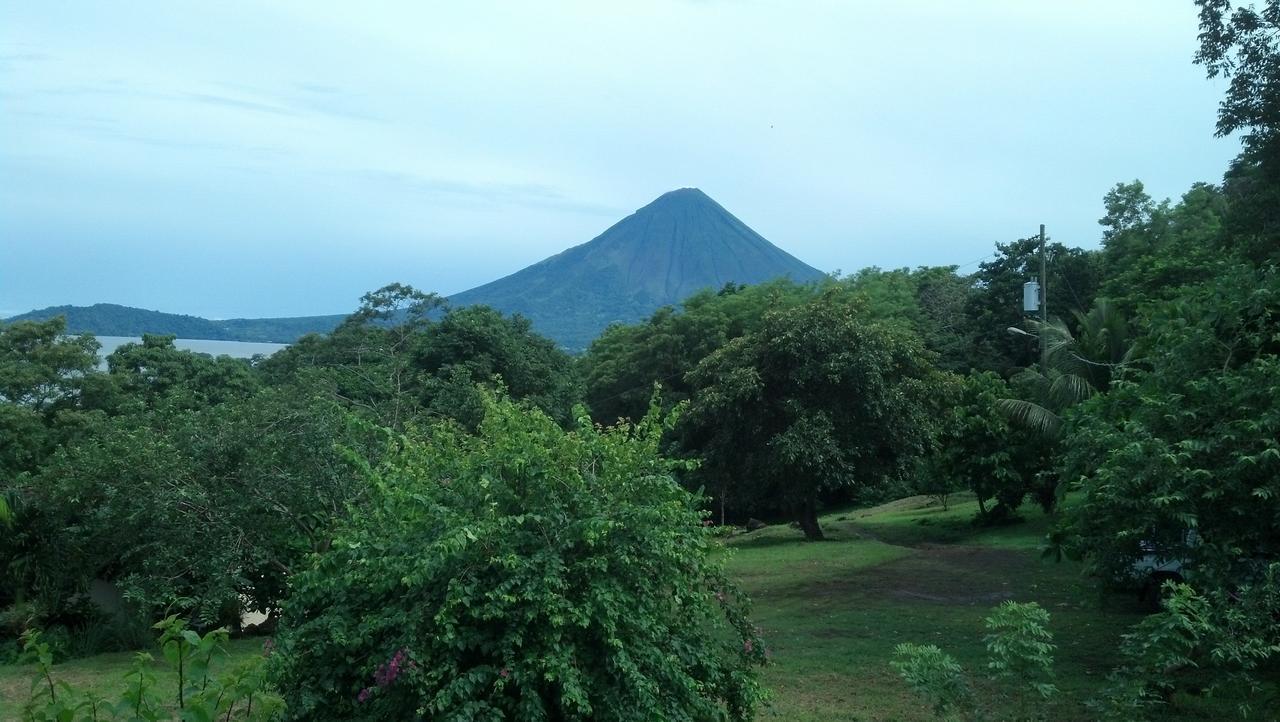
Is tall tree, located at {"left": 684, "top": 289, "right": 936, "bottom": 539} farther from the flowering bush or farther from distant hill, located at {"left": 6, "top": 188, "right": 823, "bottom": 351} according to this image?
distant hill, located at {"left": 6, "top": 188, "right": 823, "bottom": 351}

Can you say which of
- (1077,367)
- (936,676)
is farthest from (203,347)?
(936,676)

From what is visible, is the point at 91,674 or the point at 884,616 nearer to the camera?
the point at 91,674

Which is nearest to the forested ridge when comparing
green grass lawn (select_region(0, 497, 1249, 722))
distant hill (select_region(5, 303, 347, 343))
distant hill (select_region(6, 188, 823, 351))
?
green grass lawn (select_region(0, 497, 1249, 722))

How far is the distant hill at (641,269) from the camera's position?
438ft

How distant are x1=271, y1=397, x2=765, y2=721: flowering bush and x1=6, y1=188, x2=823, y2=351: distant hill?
111160 millimetres

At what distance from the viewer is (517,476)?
640 cm

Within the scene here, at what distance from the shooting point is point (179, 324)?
297ft

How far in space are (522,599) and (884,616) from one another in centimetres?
978

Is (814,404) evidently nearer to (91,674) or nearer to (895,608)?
(895,608)

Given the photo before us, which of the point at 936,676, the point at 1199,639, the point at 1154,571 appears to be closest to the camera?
the point at 936,676

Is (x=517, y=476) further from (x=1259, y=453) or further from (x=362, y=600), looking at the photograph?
(x=1259, y=453)

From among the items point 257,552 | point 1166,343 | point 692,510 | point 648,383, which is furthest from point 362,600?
point 648,383

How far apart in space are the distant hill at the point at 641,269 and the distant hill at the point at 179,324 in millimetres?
23603

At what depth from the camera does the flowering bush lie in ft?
18.4
